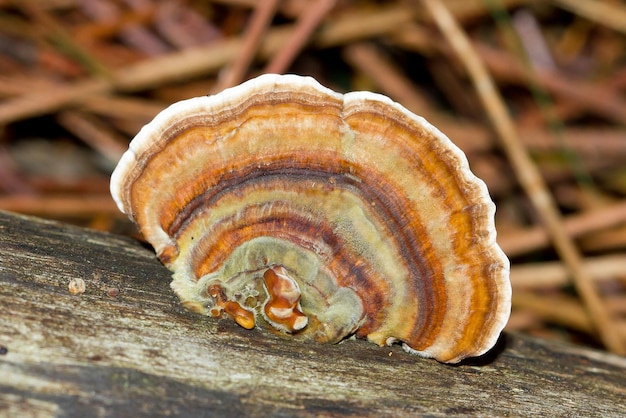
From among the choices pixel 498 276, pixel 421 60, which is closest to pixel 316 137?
pixel 498 276

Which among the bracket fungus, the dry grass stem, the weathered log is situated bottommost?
the weathered log

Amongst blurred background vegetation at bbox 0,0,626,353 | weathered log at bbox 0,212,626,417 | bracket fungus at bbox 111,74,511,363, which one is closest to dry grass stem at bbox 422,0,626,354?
blurred background vegetation at bbox 0,0,626,353

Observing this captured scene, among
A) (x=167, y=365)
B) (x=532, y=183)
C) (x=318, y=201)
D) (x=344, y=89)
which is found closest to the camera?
(x=167, y=365)

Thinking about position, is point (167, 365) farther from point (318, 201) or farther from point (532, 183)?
point (532, 183)

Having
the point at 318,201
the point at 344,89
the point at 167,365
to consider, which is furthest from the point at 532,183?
the point at 167,365

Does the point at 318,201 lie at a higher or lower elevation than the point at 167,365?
higher

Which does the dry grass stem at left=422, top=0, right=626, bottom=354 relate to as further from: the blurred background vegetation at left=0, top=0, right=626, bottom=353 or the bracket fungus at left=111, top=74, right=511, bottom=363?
the bracket fungus at left=111, top=74, right=511, bottom=363

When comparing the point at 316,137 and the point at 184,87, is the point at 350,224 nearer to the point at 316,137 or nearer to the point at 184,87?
the point at 316,137
